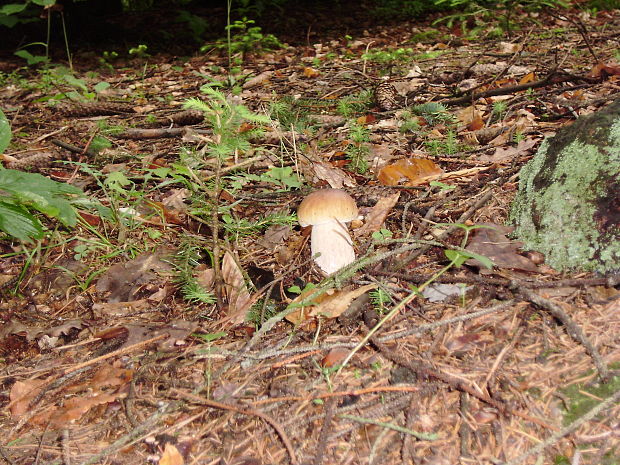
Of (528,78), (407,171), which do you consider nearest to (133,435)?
(407,171)

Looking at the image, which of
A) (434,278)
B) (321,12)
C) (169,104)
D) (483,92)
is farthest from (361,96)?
(321,12)

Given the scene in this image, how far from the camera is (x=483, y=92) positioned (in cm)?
391

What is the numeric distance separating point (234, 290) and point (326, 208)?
0.62 m

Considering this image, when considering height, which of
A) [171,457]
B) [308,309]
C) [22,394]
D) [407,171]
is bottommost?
[22,394]

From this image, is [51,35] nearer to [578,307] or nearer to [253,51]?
[253,51]

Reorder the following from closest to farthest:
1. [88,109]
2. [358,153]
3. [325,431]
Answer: [325,431] < [358,153] < [88,109]

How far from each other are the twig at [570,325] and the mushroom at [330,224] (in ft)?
2.75

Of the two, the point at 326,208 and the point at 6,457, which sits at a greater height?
the point at 326,208

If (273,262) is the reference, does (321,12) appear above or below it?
above

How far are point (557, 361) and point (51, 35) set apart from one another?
8932 mm

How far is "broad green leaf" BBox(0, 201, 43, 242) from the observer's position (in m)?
1.91

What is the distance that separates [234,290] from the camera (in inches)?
90.7

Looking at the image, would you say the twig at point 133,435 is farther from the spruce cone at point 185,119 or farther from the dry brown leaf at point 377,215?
the spruce cone at point 185,119

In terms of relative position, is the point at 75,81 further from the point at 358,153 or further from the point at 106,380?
the point at 106,380
